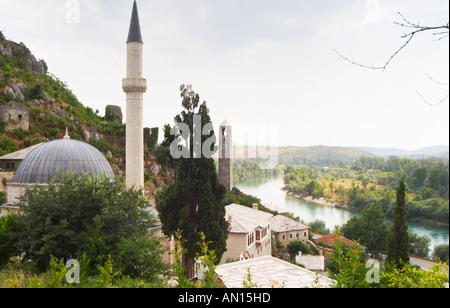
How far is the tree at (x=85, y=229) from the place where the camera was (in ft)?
18.9

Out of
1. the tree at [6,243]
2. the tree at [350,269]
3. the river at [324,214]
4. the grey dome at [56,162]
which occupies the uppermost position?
the grey dome at [56,162]

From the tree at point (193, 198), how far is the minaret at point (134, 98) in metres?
1.67

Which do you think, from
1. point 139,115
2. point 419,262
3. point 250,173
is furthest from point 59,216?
point 250,173

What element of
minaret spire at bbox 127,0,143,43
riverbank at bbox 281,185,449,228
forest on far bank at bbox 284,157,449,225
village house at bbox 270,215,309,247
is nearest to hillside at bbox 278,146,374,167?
forest on far bank at bbox 284,157,449,225

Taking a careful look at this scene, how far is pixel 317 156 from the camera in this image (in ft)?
298

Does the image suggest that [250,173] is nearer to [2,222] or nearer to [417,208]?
[417,208]

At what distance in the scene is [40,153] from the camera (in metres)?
9.97

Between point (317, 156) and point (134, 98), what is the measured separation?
81816mm

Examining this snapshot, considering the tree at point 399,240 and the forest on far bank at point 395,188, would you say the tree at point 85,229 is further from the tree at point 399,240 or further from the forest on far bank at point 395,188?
the forest on far bank at point 395,188

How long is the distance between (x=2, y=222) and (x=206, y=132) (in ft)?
22.8

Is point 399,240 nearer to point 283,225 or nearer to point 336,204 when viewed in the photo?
point 283,225

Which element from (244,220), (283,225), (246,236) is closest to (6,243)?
(246,236)

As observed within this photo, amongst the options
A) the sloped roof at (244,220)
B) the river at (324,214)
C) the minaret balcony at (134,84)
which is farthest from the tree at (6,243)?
the river at (324,214)

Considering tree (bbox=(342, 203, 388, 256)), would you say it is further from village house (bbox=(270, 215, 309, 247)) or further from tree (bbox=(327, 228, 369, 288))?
tree (bbox=(327, 228, 369, 288))
